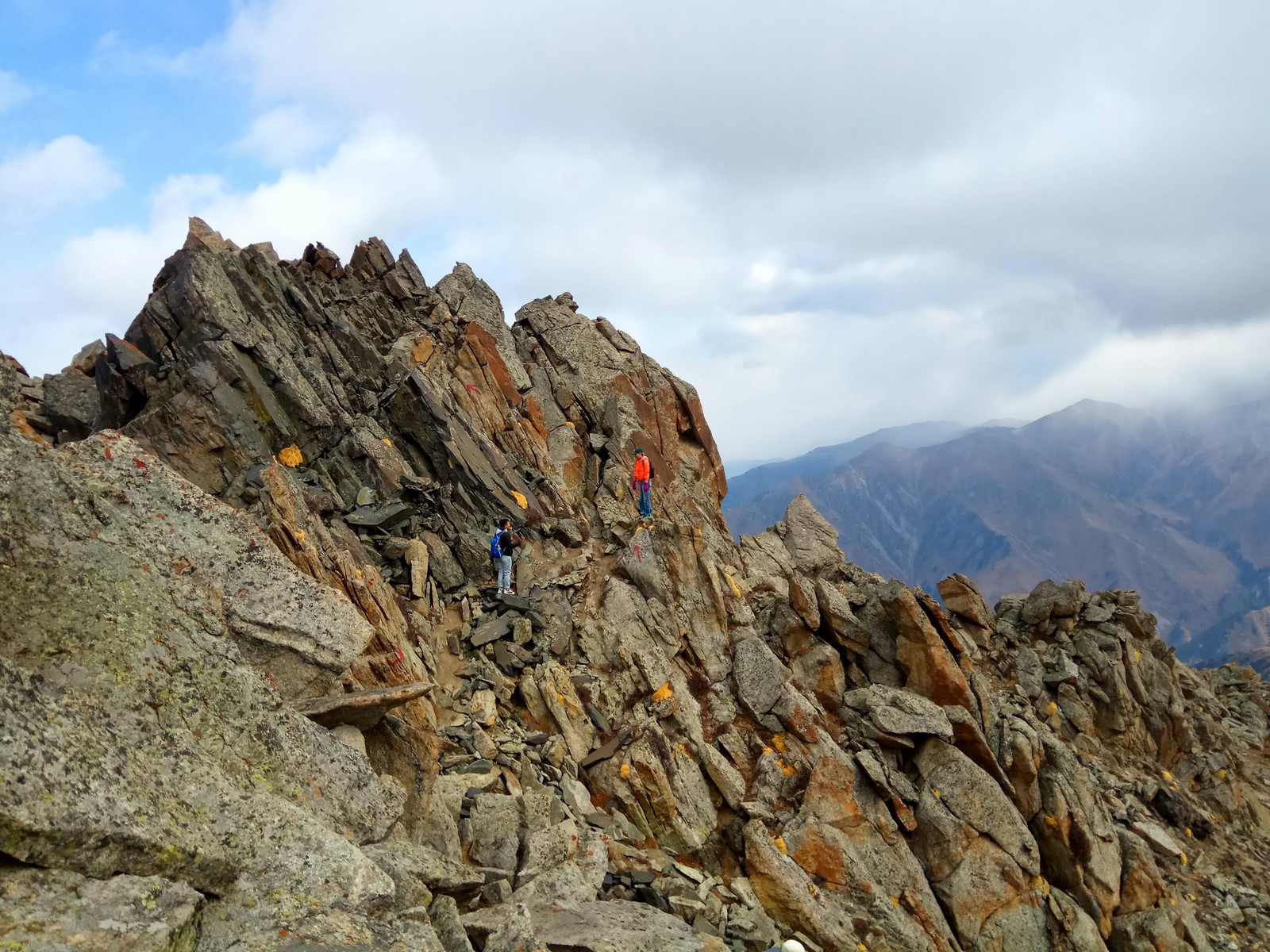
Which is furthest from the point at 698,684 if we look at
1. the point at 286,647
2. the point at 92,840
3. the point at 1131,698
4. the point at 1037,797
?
the point at 1131,698

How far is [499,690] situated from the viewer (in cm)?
2512

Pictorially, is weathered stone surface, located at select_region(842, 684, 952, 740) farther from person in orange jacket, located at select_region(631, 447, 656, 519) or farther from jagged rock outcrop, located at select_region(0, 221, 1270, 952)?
person in orange jacket, located at select_region(631, 447, 656, 519)

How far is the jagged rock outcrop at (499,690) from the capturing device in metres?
9.41

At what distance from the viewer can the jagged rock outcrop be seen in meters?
9.41

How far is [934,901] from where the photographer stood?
84.1ft

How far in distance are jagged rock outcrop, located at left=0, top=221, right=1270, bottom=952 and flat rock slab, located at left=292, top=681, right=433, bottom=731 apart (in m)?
0.10

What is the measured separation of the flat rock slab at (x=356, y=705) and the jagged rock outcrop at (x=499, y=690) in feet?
0.34

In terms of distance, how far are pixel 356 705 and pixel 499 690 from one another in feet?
38.1

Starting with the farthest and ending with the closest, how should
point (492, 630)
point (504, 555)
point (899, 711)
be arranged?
1. point (899, 711)
2. point (504, 555)
3. point (492, 630)

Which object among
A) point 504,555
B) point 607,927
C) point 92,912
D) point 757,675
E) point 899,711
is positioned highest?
point 504,555

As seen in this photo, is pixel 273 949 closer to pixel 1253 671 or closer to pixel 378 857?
pixel 378 857

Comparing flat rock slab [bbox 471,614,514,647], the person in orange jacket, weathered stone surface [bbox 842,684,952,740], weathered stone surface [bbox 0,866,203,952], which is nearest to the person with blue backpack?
flat rock slab [bbox 471,614,514,647]

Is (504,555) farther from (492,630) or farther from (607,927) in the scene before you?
(607,927)

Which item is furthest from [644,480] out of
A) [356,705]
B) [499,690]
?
[356,705]
